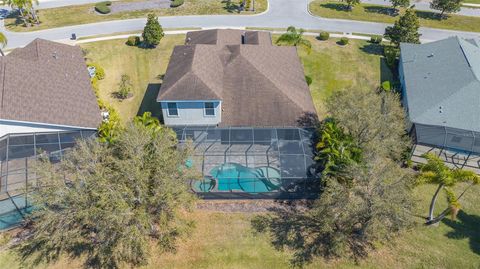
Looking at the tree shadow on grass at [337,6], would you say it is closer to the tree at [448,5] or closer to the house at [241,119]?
the tree at [448,5]

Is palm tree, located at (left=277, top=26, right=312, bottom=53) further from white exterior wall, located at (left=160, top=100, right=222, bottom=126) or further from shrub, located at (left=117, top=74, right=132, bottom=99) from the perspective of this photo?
shrub, located at (left=117, top=74, right=132, bottom=99)

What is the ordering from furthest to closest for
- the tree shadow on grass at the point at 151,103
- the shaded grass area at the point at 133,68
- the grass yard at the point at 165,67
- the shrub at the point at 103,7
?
the shrub at the point at 103,7 → the grass yard at the point at 165,67 → the shaded grass area at the point at 133,68 → the tree shadow on grass at the point at 151,103

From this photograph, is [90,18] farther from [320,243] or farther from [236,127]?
[320,243]

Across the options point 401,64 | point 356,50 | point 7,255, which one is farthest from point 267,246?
point 356,50

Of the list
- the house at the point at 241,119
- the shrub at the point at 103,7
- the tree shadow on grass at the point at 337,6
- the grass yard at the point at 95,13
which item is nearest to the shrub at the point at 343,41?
the tree shadow on grass at the point at 337,6

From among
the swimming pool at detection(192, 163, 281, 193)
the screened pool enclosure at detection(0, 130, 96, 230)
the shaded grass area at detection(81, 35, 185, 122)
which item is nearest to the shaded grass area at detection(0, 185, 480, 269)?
the swimming pool at detection(192, 163, 281, 193)

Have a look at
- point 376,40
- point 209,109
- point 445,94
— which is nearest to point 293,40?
point 376,40
